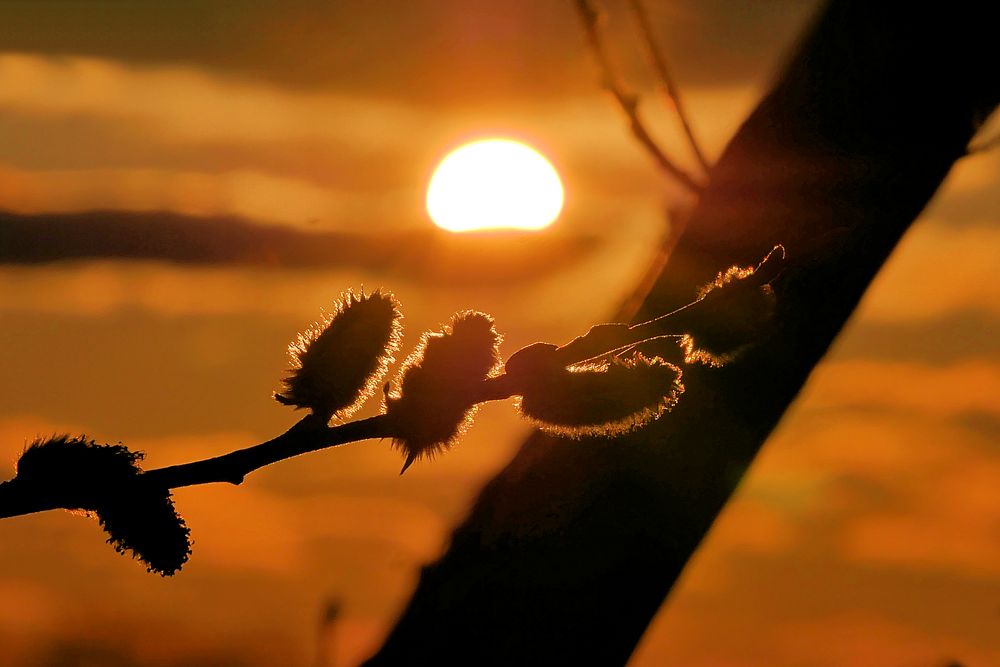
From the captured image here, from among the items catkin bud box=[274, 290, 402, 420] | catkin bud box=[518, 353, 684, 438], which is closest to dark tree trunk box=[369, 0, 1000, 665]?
catkin bud box=[274, 290, 402, 420]

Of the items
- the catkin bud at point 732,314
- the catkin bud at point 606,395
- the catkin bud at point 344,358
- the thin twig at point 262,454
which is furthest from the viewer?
the catkin bud at point 344,358

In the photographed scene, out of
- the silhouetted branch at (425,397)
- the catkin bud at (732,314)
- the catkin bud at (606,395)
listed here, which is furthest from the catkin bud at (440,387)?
the catkin bud at (732,314)

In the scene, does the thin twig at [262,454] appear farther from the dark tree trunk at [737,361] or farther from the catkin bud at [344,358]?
the dark tree trunk at [737,361]

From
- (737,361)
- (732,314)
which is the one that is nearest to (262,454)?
(732,314)

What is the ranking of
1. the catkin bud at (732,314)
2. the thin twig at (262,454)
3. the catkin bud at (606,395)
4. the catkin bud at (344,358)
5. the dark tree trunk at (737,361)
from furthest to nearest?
the dark tree trunk at (737,361), the catkin bud at (344,358), the thin twig at (262,454), the catkin bud at (606,395), the catkin bud at (732,314)

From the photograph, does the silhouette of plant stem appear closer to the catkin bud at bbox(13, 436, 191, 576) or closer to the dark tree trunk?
the catkin bud at bbox(13, 436, 191, 576)

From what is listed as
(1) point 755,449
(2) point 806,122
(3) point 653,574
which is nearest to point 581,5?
(2) point 806,122

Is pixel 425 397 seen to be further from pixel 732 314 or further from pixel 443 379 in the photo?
pixel 732 314
